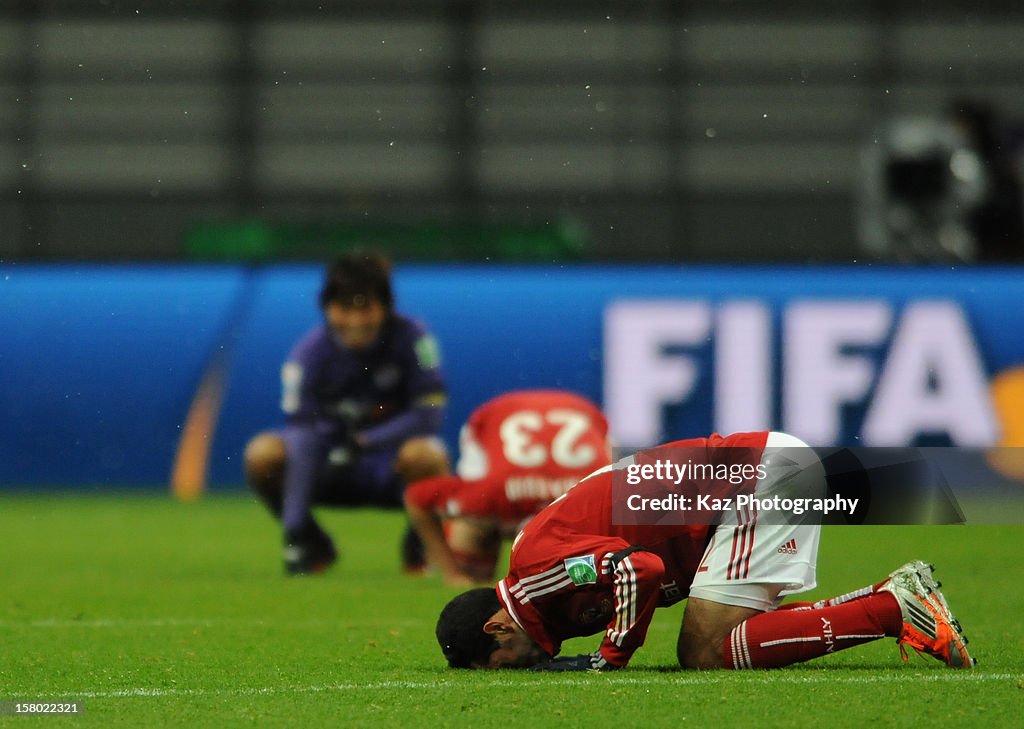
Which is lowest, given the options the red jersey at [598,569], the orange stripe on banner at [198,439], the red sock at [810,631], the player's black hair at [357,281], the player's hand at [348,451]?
the orange stripe on banner at [198,439]

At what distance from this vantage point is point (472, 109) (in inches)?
677

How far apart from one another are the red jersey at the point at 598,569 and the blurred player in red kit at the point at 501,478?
1.90m

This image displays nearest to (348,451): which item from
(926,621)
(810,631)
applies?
(810,631)

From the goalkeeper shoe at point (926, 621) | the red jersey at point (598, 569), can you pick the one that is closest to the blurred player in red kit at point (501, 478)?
the red jersey at point (598, 569)

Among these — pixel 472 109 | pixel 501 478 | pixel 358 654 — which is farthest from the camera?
pixel 472 109

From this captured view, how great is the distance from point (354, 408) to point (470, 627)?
3.63 m

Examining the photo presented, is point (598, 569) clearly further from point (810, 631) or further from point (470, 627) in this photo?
point (810, 631)

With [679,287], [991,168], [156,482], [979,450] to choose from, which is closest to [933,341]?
[979,450]

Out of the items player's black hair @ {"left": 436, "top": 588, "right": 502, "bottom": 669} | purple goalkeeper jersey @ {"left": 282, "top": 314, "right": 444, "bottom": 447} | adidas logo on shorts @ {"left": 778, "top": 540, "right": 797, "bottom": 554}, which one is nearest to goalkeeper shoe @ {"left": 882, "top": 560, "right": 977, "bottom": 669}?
adidas logo on shorts @ {"left": 778, "top": 540, "right": 797, "bottom": 554}

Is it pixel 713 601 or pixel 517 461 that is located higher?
pixel 713 601

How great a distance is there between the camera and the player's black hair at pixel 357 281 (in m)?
7.92

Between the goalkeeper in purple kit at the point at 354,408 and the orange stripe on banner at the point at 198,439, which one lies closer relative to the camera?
the goalkeeper in purple kit at the point at 354,408

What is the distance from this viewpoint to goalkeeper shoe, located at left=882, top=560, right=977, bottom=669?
4.66 metres

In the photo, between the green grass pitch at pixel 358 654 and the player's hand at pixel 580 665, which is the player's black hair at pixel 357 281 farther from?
the player's hand at pixel 580 665
